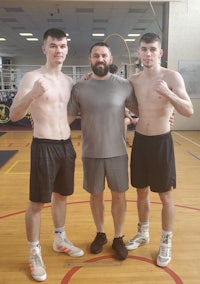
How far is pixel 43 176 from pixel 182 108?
45.3 inches

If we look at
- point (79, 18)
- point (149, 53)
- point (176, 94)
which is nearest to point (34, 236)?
point (176, 94)

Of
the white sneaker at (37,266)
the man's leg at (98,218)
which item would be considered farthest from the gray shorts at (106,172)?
the white sneaker at (37,266)

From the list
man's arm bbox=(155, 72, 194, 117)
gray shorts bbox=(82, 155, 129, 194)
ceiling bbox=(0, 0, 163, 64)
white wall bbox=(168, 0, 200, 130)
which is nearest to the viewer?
man's arm bbox=(155, 72, 194, 117)

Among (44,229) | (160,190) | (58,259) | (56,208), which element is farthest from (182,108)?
(44,229)

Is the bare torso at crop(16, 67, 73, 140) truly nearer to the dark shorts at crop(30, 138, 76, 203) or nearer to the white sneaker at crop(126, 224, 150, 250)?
the dark shorts at crop(30, 138, 76, 203)

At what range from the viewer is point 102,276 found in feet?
8.12

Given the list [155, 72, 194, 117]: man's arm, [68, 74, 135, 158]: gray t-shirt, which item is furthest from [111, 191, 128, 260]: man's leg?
[155, 72, 194, 117]: man's arm

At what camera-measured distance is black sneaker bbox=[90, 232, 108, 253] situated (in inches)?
112

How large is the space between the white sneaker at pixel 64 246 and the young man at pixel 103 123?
33 cm

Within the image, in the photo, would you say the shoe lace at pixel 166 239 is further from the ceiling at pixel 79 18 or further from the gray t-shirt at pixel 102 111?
the ceiling at pixel 79 18

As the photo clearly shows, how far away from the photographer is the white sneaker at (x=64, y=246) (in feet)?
9.16

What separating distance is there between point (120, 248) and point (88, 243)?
374mm

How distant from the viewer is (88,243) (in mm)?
3016

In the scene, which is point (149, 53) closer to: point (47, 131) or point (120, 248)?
point (47, 131)
